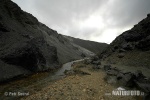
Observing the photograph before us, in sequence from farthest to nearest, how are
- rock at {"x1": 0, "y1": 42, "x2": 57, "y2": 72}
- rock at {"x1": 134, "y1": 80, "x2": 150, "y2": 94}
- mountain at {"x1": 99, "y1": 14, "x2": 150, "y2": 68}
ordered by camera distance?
1. mountain at {"x1": 99, "y1": 14, "x2": 150, "y2": 68}
2. rock at {"x1": 0, "y1": 42, "x2": 57, "y2": 72}
3. rock at {"x1": 134, "y1": 80, "x2": 150, "y2": 94}

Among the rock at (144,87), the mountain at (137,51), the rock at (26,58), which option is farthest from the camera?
the mountain at (137,51)

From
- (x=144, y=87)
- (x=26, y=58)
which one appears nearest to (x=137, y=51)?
(x=144, y=87)

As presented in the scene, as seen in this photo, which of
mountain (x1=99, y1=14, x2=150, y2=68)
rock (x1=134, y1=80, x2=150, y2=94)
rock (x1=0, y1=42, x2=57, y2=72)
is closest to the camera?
rock (x1=134, y1=80, x2=150, y2=94)

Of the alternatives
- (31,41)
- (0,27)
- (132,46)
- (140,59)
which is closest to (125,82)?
(140,59)

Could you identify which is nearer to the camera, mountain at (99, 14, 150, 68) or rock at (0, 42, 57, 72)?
rock at (0, 42, 57, 72)

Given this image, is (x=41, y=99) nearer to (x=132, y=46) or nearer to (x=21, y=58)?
(x=21, y=58)

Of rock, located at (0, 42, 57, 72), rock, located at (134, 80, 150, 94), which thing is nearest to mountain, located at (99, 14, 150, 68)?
rock, located at (134, 80, 150, 94)

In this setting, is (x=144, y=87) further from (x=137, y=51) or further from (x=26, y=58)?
(x=137, y=51)

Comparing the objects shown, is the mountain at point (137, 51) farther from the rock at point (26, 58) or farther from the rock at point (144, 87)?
the rock at point (26, 58)

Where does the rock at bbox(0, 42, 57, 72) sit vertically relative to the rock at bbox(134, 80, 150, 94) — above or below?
above

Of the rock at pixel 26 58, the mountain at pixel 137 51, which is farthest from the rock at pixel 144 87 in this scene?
the rock at pixel 26 58

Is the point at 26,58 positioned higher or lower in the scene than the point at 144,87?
higher

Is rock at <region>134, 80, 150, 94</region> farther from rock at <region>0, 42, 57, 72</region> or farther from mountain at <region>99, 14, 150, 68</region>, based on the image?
rock at <region>0, 42, 57, 72</region>

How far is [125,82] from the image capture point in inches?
696
